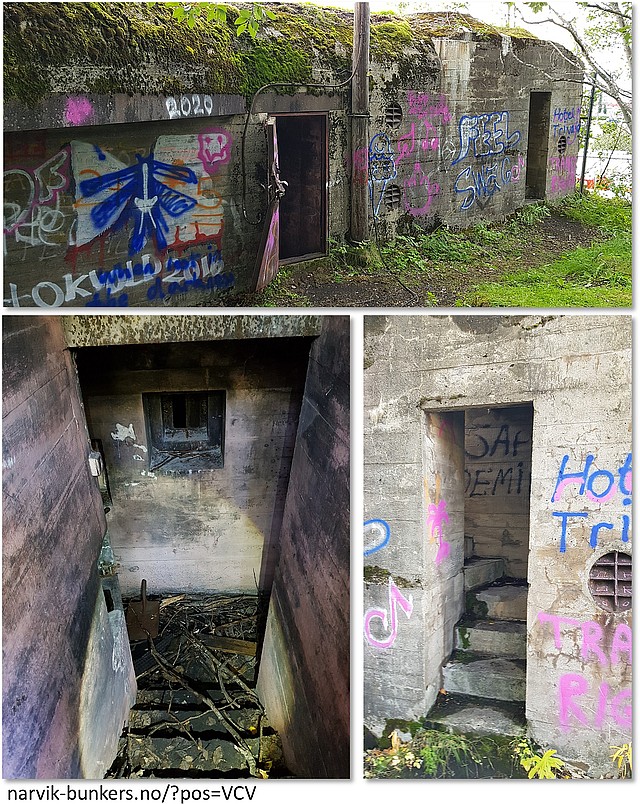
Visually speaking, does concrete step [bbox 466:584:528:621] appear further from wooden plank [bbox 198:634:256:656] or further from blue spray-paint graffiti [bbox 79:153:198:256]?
blue spray-paint graffiti [bbox 79:153:198:256]

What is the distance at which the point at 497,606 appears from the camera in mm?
6328

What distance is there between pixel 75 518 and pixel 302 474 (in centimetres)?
171

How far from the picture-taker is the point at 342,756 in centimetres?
388

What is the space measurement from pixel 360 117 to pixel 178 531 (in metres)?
5.20

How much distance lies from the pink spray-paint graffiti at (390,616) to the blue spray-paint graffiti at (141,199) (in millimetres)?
3855

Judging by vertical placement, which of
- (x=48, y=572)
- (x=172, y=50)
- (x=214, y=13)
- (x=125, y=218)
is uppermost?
(x=214, y=13)

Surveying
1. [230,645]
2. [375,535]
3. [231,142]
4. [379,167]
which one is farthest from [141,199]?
[230,645]

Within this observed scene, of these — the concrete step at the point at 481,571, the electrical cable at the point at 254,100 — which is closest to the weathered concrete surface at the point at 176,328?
the electrical cable at the point at 254,100

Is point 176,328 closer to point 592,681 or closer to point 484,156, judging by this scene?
point 592,681

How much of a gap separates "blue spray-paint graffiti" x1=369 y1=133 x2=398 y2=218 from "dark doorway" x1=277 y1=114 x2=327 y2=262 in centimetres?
79

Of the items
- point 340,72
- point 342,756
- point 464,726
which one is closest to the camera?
point 342,756

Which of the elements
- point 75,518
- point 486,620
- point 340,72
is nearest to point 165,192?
point 340,72

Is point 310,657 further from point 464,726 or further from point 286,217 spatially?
point 286,217

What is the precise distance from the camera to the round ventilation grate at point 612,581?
4281 mm
